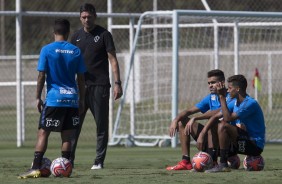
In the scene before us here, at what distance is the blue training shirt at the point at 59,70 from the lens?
11.4 m

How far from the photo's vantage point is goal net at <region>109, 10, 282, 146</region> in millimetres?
18172

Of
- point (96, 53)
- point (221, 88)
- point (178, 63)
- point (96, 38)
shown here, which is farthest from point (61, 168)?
point (178, 63)

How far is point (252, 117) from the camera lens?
41.3 feet

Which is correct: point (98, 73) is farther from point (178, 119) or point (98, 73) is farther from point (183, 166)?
point (183, 166)

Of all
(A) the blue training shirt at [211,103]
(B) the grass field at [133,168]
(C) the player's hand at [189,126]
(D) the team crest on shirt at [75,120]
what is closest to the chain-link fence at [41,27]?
(B) the grass field at [133,168]

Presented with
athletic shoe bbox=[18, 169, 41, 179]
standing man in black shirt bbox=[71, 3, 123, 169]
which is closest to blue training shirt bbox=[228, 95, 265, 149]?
standing man in black shirt bbox=[71, 3, 123, 169]

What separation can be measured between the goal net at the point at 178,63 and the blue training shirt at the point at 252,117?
14.6ft

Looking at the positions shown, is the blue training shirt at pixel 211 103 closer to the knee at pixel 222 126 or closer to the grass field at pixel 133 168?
the knee at pixel 222 126

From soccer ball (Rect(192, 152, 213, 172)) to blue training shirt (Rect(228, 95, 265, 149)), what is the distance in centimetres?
72

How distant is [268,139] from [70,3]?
8.56 m

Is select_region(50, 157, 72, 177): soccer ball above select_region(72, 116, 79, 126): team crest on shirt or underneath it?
underneath

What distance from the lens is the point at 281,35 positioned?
21922 millimetres

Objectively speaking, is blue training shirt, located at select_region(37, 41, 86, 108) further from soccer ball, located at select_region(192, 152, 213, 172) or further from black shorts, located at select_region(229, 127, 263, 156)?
black shorts, located at select_region(229, 127, 263, 156)

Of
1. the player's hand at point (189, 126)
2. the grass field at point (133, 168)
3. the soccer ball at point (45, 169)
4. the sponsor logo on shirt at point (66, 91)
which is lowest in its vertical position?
the grass field at point (133, 168)
